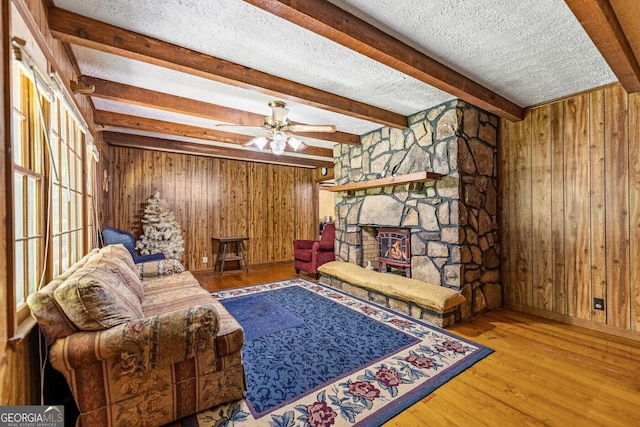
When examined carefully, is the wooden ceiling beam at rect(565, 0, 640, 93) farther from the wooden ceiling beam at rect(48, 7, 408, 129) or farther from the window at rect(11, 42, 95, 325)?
the window at rect(11, 42, 95, 325)

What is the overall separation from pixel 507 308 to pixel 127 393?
3.81 m

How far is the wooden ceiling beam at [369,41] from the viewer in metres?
1.47

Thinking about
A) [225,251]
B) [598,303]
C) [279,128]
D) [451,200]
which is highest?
[279,128]

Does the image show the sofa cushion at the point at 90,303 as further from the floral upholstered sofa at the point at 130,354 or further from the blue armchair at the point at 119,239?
the blue armchair at the point at 119,239

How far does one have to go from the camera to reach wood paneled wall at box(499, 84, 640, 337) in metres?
2.56

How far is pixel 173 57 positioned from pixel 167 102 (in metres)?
1.00

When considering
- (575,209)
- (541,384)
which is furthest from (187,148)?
(575,209)

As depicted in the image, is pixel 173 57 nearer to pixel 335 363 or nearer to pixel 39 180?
pixel 39 180

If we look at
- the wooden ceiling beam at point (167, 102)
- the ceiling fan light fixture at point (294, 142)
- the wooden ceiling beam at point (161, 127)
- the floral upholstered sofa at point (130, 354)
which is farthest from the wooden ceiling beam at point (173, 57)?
the wooden ceiling beam at point (161, 127)

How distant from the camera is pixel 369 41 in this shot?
1.76m

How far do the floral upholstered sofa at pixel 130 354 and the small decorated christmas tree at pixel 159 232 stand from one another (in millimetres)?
3300

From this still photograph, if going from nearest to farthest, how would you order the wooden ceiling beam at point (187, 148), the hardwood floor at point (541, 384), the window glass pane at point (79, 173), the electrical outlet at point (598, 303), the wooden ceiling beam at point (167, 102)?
the hardwood floor at point (541, 384)
the window glass pane at point (79, 173)
the wooden ceiling beam at point (167, 102)
the electrical outlet at point (598, 303)
the wooden ceiling beam at point (187, 148)

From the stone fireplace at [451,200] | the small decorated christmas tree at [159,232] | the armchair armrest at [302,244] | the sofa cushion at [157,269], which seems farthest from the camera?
the armchair armrest at [302,244]

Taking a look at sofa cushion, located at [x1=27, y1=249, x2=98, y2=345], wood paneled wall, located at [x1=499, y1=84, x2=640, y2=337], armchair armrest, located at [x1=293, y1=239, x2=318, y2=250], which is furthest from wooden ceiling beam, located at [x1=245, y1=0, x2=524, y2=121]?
armchair armrest, located at [x1=293, y1=239, x2=318, y2=250]
